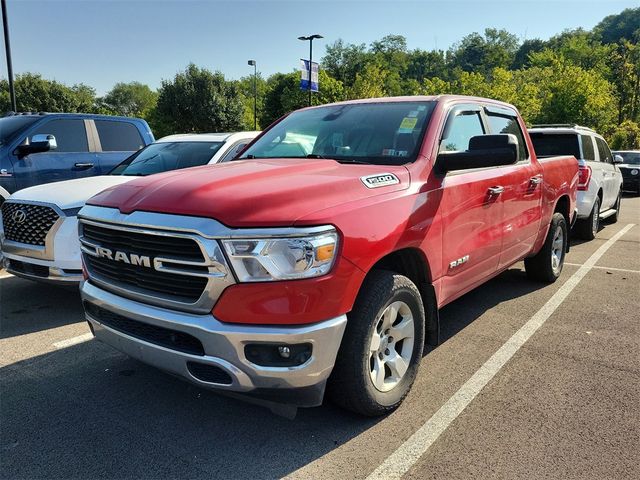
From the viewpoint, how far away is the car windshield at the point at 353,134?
3.33 metres

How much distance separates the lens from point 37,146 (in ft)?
22.7

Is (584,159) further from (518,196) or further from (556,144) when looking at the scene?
(518,196)

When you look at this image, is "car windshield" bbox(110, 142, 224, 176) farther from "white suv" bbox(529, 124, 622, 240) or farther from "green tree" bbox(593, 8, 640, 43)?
"green tree" bbox(593, 8, 640, 43)

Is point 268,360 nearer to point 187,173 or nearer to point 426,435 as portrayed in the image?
point 426,435

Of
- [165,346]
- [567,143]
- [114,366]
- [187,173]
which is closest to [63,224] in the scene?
[114,366]

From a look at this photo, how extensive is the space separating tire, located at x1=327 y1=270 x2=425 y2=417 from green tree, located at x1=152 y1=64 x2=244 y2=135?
4533 centimetres

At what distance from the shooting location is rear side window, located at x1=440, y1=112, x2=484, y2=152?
3497 mm

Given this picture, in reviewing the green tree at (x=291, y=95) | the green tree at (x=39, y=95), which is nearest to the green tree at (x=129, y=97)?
the green tree at (x=291, y=95)

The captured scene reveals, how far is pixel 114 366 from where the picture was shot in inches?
139

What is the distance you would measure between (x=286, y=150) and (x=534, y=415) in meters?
2.53

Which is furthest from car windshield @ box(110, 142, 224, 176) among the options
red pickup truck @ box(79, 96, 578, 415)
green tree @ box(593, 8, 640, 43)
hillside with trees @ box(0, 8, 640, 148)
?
green tree @ box(593, 8, 640, 43)

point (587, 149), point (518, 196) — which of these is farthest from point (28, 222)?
point (587, 149)

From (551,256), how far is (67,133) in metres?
7.14

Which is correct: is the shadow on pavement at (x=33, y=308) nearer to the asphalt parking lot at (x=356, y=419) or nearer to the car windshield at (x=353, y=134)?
the asphalt parking lot at (x=356, y=419)
